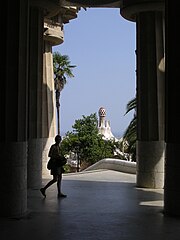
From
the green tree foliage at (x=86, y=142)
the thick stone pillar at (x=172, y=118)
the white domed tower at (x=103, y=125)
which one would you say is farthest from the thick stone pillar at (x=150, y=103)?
the white domed tower at (x=103, y=125)

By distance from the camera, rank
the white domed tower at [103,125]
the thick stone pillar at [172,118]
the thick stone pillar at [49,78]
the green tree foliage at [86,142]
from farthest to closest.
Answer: the white domed tower at [103,125] → the green tree foliage at [86,142] → the thick stone pillar at [49,78] → the thick stone pillar at [172,118]

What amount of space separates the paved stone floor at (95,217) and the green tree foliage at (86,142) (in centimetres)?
2379

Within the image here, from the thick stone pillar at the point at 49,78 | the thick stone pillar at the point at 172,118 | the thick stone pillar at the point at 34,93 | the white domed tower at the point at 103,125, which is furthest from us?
the white domed tower at the point at 103,125

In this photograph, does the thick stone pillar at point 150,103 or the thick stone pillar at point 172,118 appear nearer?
the thick stone pillar at point 172,118

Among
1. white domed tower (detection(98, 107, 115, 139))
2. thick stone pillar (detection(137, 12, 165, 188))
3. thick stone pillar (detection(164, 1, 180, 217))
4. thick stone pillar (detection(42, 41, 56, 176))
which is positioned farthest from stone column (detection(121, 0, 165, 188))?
white domed tower (detection(98, 107, 115, 139))

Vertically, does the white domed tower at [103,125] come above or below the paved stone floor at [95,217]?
above

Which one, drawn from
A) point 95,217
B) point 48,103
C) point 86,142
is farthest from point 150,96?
point 86,142

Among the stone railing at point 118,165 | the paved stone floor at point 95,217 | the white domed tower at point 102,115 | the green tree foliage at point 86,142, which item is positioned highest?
the white domed tower at point 102,115

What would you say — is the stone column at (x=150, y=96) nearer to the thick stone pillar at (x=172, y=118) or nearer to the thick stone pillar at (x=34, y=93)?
the thick stone pillar at (x=34, y=93)

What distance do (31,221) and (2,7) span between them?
4849 mm

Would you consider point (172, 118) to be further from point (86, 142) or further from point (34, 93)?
point (86, 142)

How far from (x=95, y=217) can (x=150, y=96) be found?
22.0 feet

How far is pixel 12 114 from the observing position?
9.81 meters

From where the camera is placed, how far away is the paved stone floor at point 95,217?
26.5 feet
